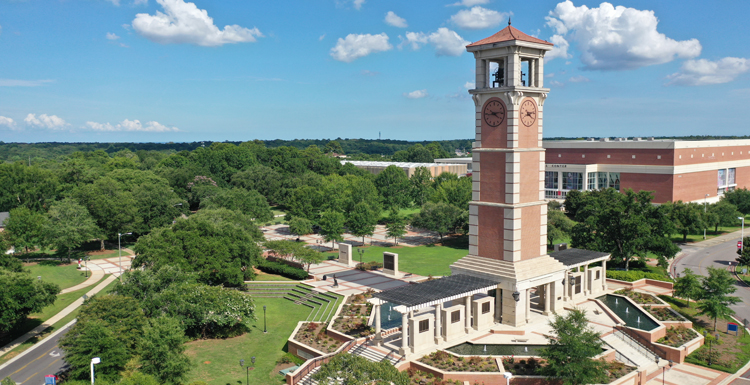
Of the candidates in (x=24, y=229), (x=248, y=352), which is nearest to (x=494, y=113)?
(x=248, y=352)

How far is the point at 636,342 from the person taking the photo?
33.7 metres

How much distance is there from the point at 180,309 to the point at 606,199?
50197mm

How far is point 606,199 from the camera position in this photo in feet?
209

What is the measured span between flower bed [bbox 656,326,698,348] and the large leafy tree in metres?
14.6

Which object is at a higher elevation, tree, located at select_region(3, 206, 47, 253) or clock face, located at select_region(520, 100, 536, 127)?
clock face, located at select_region(520, 100, 536, 127)

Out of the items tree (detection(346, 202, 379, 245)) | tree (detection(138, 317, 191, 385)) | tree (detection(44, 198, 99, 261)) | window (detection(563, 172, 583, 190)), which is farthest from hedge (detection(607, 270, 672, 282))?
tree (detection(44, 198, 99, 261))

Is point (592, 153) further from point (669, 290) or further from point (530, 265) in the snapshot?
point (530, 265)

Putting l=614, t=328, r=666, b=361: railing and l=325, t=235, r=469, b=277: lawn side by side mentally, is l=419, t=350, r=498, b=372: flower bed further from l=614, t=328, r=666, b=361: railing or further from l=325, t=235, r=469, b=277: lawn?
l=325, t=235, r=469, b=277: lawn

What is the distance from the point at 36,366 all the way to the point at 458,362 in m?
26.0

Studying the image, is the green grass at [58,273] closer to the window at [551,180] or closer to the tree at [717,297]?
the tree at [717,297]

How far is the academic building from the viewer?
8675 centimetres

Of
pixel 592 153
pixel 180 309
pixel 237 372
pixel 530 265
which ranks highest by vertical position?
pixel 592 153

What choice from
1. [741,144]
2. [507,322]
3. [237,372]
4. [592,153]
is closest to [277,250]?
[237,372]

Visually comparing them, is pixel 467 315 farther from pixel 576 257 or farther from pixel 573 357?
pixel 576 257
